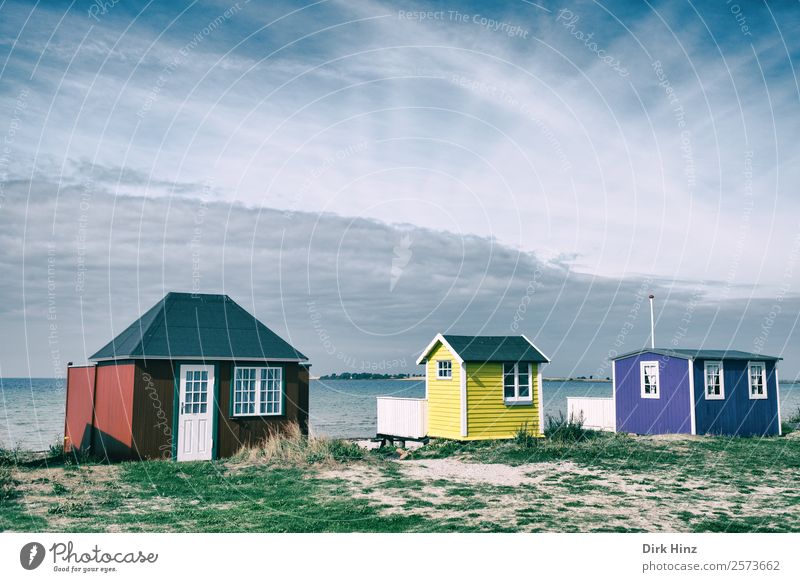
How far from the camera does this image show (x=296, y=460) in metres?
18.1

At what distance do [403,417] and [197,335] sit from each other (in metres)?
10.1

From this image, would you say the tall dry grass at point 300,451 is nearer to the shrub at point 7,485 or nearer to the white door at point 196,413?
the white door at point 196,413

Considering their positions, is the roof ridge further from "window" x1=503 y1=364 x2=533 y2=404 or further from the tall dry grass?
"window" x1=503 y1=364 x2=533 y2=404

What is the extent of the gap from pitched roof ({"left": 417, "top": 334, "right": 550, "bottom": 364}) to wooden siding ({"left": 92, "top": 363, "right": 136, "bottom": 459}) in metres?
11.2

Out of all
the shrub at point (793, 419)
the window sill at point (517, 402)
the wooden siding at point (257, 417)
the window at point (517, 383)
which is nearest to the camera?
the wooden siding at point (257, 417)

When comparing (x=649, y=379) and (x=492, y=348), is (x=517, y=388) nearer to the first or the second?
(x=492, y=348)

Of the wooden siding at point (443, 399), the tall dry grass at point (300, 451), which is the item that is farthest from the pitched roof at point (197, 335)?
the wooden siding at point (443, 399)

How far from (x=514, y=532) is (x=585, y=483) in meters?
5.47

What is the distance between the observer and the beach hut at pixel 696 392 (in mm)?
26391

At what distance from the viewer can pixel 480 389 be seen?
81.6ft

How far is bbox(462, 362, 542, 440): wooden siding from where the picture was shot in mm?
24594

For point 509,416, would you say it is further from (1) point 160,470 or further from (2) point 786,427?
(2) point 786,427

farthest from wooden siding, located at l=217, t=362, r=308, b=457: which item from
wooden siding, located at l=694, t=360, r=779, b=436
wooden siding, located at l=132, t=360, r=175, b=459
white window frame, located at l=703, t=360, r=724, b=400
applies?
white window frame, located at l=703, t=360, r=724, b=400

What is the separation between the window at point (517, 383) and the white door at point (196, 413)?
35.0ft
